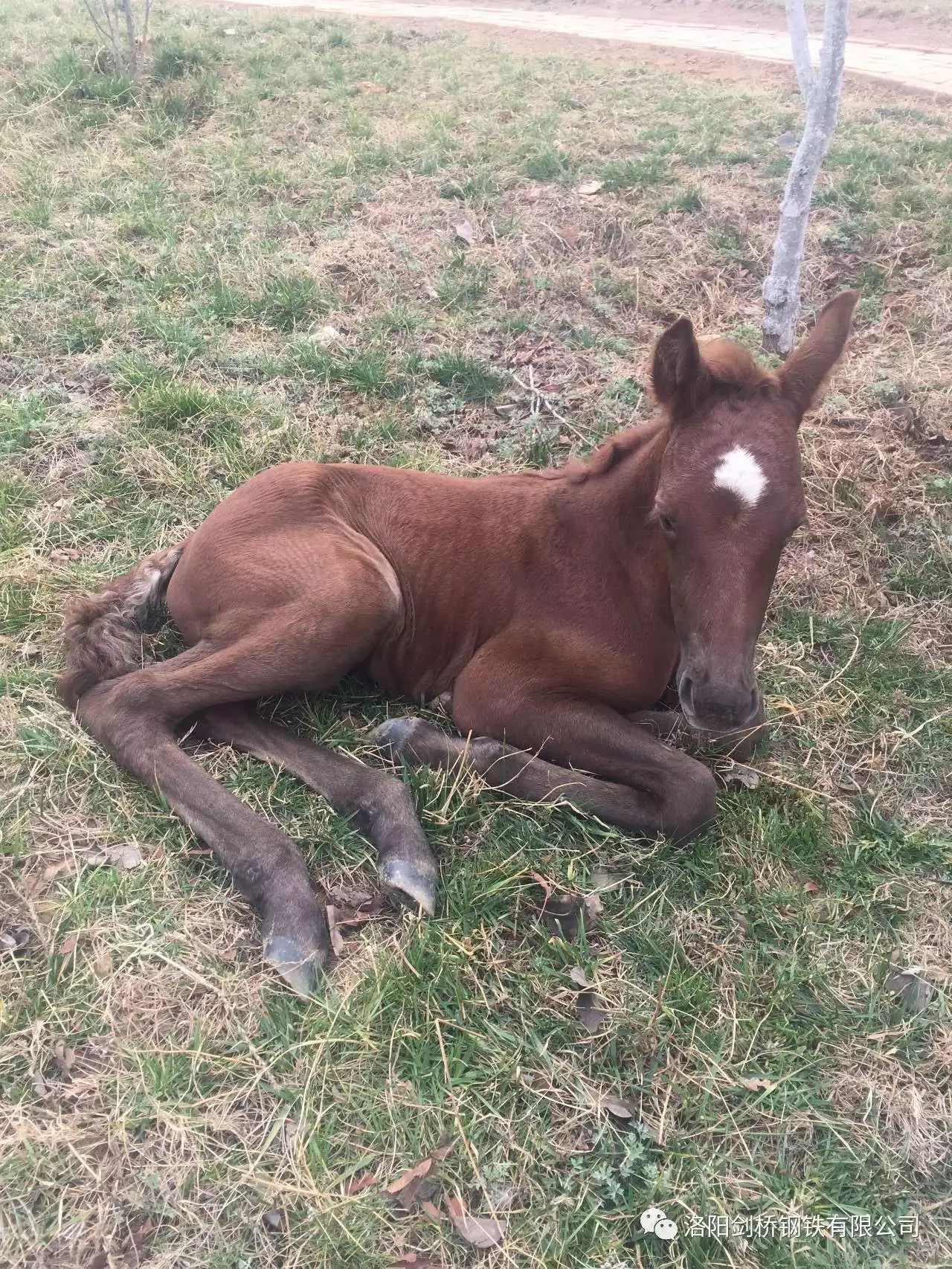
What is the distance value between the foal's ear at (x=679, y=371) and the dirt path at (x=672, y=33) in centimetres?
1041

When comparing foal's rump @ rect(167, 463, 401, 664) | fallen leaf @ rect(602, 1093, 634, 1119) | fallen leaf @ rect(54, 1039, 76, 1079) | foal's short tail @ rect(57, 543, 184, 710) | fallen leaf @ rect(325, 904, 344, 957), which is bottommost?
fallen leaf @ rect(54, 1039, 76, 1079)

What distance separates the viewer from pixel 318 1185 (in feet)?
7.54

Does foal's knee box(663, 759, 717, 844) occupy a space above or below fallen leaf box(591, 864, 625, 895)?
above

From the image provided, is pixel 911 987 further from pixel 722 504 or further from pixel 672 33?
pixel 672 33

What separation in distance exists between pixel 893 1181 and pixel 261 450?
457 cm

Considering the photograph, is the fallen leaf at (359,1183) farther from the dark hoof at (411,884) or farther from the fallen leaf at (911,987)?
the fallen leaf at (911,987)

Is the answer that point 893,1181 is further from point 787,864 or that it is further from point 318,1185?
point 318,1185

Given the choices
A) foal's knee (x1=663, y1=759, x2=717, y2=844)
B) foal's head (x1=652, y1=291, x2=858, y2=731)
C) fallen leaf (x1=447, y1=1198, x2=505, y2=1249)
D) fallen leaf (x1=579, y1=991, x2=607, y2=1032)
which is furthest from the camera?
foal's knee (x1=663, y1=759, x2=717, y2=844)

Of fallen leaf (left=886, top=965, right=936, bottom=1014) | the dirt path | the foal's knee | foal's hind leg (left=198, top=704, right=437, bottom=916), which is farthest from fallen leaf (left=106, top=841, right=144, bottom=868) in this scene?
the dirt path

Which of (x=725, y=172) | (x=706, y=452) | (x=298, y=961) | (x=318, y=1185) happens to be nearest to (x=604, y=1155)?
(x=318, y=1185)

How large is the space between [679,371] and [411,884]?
2.10 metres

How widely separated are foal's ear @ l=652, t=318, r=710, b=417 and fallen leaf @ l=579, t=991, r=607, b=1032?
6.93 feet

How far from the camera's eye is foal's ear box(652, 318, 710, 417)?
2906mm

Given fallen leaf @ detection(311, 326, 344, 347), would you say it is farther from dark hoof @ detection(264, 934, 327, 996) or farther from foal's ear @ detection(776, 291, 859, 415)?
dark hoof @ detection(264, 934, 327, 996)
